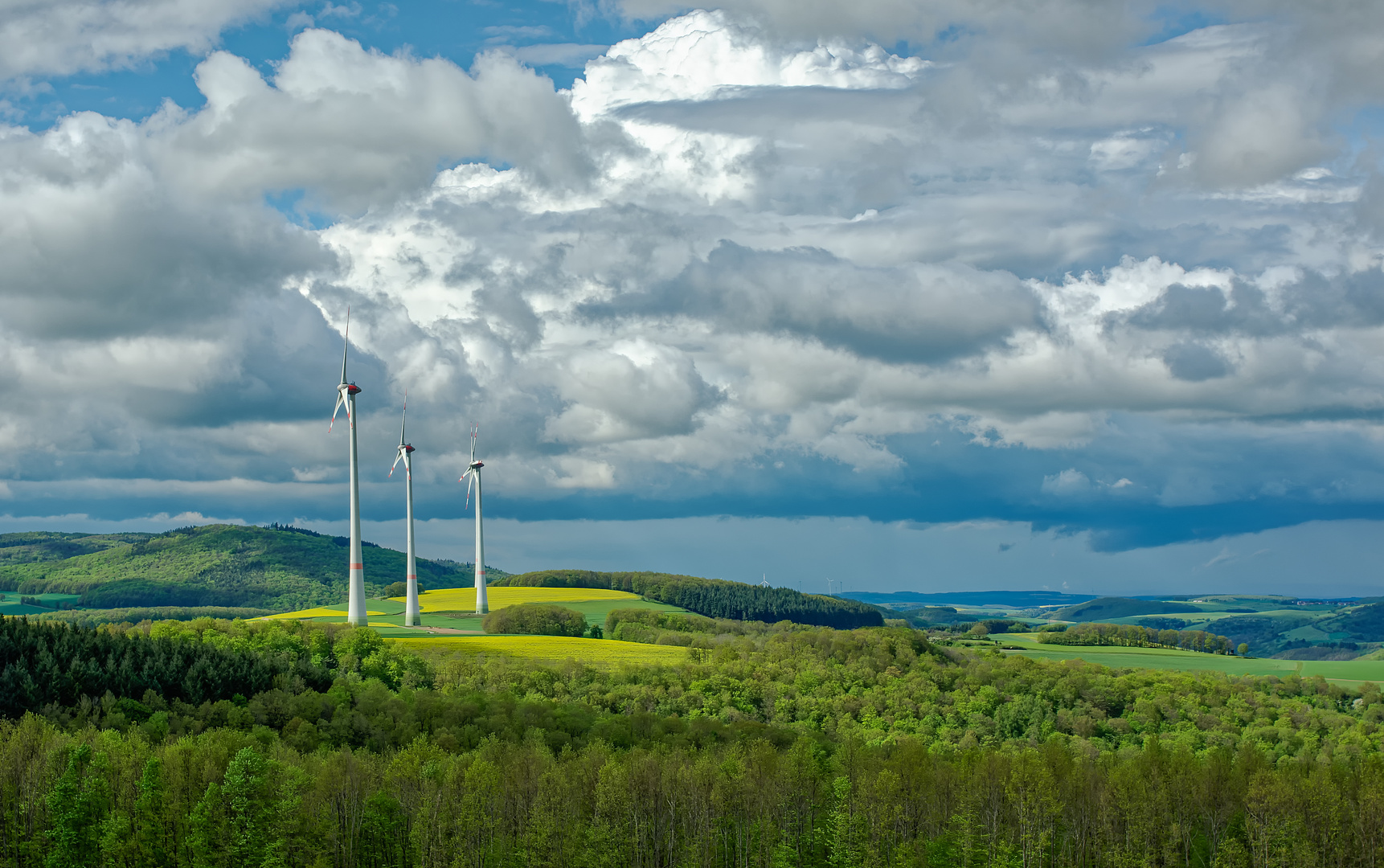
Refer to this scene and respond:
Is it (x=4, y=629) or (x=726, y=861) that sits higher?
(x=4, y=629)

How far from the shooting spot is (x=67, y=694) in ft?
465

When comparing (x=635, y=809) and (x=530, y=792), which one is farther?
(x=530, y=792)

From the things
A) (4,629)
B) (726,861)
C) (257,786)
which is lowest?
(726,861)

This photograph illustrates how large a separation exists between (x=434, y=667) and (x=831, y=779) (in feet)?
298

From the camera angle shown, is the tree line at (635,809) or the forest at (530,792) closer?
the tree line at (635,809)

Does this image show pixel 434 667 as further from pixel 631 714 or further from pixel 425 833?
pixel 425 833

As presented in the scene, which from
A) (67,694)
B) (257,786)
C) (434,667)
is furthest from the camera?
(434,667)

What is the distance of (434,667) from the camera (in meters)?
Answer: 197

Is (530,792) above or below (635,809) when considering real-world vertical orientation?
above

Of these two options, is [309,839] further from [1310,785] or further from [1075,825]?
[1310,785]

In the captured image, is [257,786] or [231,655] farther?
[231,655]

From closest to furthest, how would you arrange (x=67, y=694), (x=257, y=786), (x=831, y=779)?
(x=257, y=786) < (x=831, y=779) < (x=67, y=694)

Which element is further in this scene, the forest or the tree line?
the forest

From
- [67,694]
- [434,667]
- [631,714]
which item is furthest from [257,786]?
[434,667]
